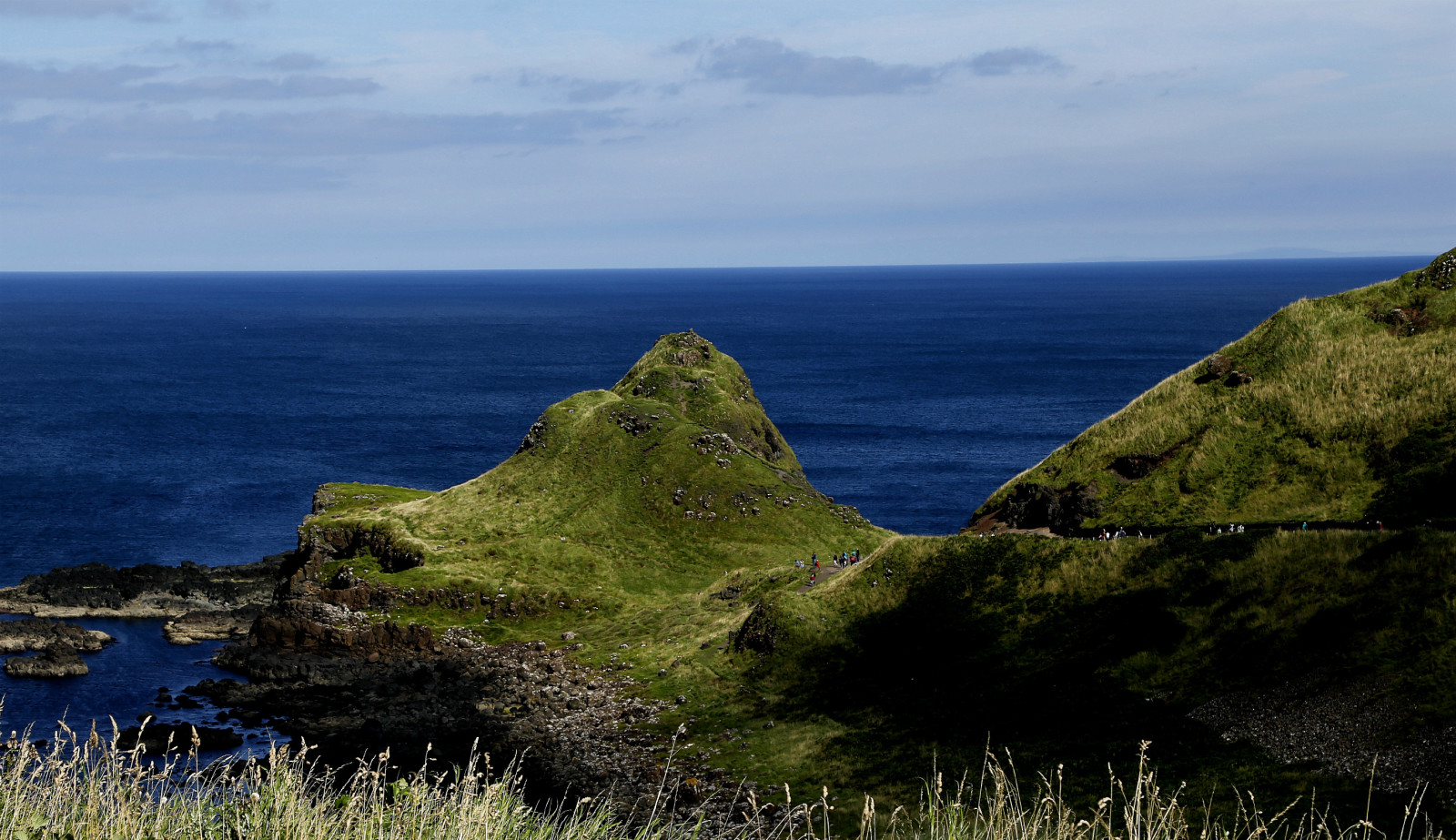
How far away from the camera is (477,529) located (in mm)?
90562

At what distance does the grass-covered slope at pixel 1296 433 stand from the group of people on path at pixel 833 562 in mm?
10153

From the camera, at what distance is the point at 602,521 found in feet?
299

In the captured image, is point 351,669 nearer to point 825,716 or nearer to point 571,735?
point 571,735

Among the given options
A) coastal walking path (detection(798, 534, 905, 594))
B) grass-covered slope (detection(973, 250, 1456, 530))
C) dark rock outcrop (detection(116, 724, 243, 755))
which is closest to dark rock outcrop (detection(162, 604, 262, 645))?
dark rock outcrop (detection(116, 724, 243, 755))

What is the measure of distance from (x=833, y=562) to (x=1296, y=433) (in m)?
35.7

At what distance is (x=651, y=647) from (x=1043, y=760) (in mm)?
30862

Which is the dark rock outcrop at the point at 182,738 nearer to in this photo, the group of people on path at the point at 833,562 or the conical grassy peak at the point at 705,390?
the group of people on path at the point at 833,562

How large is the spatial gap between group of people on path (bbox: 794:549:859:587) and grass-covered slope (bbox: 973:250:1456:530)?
10153 mm

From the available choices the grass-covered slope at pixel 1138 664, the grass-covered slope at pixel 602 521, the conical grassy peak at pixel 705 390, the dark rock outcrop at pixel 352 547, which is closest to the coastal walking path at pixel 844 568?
the grass-covered slope at pixel 1138 664

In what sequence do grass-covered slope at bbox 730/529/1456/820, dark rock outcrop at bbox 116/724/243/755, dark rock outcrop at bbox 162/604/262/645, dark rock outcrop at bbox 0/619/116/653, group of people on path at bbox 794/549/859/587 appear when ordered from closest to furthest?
grass-covered slope at bbox 730/529/1456/820
dark rock outcrop at bbox 116/724/243/755
group of people on path at bbox 794/549/859/587
dark rock outcrop at bbox 0/619/116/653
dark rock outcrop at bbox 162/604/262/645

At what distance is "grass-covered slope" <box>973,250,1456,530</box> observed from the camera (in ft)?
191

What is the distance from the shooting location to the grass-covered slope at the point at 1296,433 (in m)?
58.1

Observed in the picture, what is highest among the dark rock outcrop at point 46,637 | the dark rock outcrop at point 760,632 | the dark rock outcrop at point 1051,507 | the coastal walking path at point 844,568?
the dark rock outcrop at point 1051,507

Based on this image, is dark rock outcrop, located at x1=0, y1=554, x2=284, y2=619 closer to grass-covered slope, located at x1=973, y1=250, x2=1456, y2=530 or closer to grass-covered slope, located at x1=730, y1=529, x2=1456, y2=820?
grass-covered slope, located at x1=730, y1=529, x2=1456, y2=820
